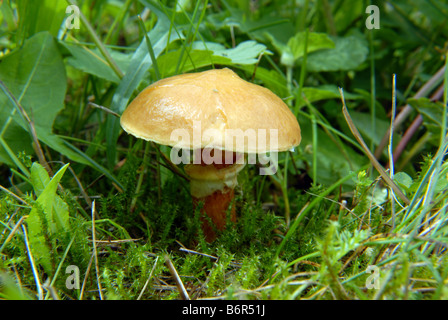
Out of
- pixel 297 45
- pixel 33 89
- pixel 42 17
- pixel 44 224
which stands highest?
pixel 42 17

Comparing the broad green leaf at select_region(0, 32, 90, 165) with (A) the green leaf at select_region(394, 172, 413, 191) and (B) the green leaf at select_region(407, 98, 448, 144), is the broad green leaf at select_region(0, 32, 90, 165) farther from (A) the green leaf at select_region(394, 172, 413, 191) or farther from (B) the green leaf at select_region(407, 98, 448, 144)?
(B) the green leaf at select_region(407, 98, 448, 144)

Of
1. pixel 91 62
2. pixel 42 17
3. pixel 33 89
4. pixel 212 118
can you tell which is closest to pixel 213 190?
pixel 212 118

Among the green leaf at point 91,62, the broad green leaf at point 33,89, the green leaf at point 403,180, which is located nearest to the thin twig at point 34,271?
the broad green leaf at point 33,89

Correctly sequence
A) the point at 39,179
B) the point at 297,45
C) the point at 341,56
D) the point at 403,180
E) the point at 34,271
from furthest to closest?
the point at 341,56 < the point at 297,45 < the point at 403,180 < the point at 39,179 < the point at 34,271

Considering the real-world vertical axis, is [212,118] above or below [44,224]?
above

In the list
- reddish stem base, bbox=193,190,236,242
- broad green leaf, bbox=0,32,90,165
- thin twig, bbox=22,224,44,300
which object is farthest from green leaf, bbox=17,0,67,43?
reddish stem base, bbox=193,190,236,242

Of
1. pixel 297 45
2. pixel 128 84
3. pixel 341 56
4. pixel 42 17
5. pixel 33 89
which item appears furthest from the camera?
pixel 341 56

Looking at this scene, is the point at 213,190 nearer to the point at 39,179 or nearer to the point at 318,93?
the point at 39,179
